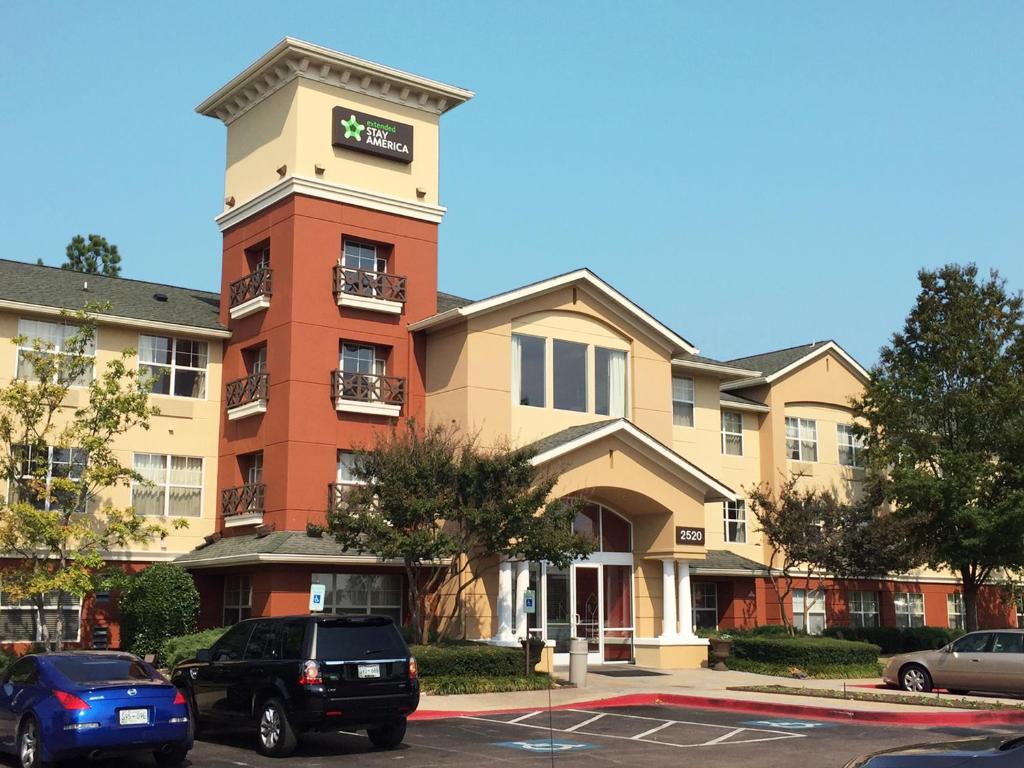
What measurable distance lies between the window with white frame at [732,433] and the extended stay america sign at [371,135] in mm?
14146

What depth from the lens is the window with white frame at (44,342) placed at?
1131 inches

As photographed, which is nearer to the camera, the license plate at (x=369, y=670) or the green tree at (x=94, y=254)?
the license plate at (x=369, y=670)

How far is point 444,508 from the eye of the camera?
24.7 metres

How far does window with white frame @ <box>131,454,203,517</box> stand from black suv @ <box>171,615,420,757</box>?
1446 centimetres

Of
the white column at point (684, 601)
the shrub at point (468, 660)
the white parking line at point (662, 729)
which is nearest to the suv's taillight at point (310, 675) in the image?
the white parking line at point (662, 729)

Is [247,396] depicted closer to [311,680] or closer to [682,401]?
[682,401]

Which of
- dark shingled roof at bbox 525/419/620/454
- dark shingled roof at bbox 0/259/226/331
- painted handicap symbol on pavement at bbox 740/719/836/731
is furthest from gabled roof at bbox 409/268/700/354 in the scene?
painted handicap symbol on pavement at bbox 740/719/836/731

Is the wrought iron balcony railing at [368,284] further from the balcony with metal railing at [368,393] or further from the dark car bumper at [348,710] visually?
the dark car bumper at [348,710]

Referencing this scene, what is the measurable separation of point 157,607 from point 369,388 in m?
7.52

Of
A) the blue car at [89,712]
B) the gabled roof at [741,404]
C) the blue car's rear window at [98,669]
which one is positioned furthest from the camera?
the gabled roof at [741,404]

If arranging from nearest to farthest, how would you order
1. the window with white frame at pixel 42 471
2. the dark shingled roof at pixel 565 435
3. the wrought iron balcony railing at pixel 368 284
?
the window with white frame at pixel 42 471, the dark shingled roof at pixel 565 435, the wrought iron balcony railing at pixel 368 284

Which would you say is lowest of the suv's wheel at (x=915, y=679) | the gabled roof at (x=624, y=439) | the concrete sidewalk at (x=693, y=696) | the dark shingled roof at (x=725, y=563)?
the concrete sidewalk at (x=693, y=696)

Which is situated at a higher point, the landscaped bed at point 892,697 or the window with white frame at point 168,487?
the window with white frame at point 168,487

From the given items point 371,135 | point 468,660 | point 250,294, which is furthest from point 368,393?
point 468,660
